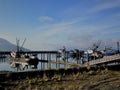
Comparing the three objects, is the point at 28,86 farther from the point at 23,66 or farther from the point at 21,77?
the point at 23,66

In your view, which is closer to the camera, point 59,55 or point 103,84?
point 103,84

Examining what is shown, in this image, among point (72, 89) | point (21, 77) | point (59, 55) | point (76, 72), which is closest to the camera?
point (72, 89)

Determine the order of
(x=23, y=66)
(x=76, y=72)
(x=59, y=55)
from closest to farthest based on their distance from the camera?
(x=76, y=72) < (x=23, y=66) < (x=59, y=55)

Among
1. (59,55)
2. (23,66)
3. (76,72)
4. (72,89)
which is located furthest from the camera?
(59,55)

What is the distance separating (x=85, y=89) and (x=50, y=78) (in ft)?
13.3

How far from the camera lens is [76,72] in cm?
2077

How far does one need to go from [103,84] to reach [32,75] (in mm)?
4916

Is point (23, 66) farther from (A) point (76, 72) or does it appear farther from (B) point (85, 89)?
(B) point (85, 89)

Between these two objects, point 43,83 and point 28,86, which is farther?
point 43,83

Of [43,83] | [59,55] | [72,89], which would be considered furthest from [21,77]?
[59,55]

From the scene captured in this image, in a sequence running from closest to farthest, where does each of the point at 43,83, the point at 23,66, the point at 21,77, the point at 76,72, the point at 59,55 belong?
1. the point at 43,83
2. the point at 21,77
3. the point at 76,72
4. the point at 23,66
5. the point at 59,55

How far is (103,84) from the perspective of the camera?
16.3 metres

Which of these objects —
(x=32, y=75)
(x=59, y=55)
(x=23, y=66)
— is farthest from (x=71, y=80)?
(x=59, y=55)

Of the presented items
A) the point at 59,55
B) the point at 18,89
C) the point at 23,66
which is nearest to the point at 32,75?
the point at 18,89
